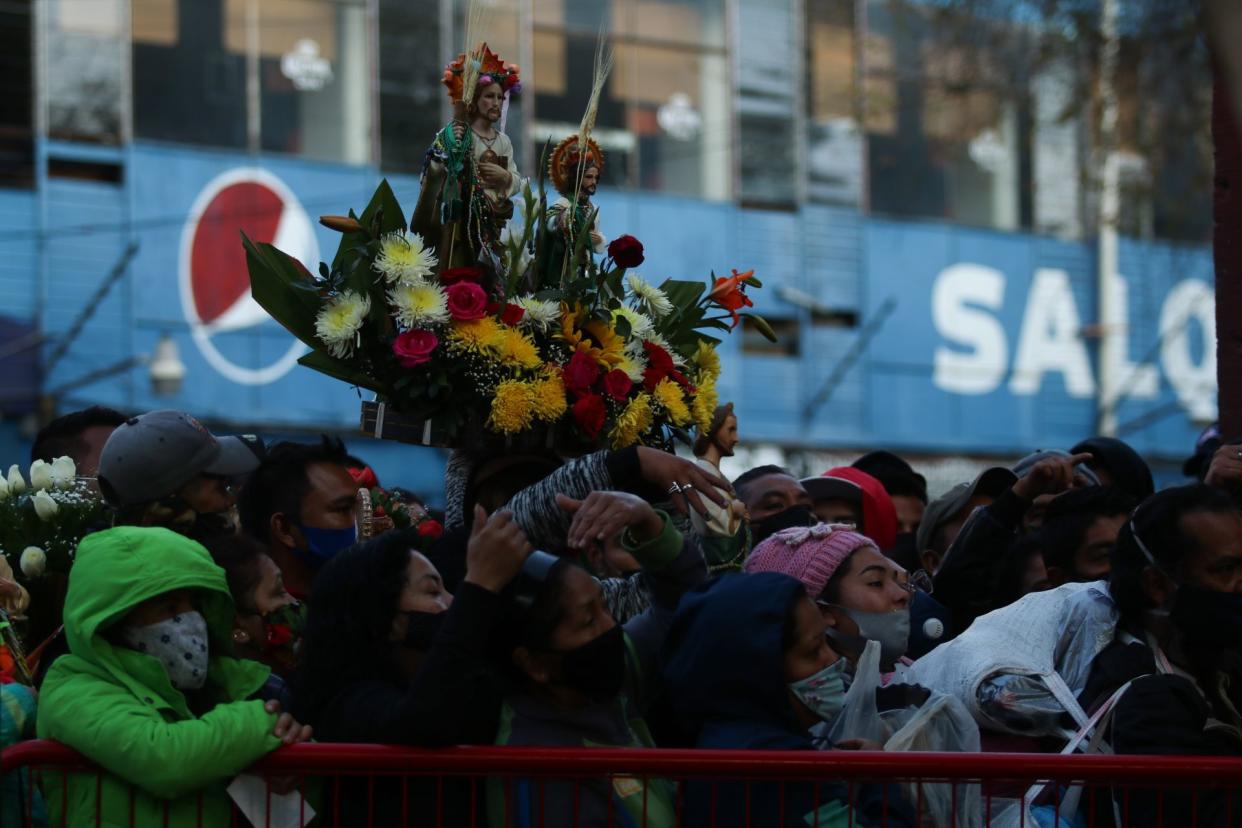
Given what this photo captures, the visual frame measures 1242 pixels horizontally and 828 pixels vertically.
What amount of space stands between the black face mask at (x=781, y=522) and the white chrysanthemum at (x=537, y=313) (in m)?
1.11

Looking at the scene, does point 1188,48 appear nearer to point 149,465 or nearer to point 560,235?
point 560,235

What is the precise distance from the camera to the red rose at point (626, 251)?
5617 mm

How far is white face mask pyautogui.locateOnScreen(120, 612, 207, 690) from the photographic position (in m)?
4.29

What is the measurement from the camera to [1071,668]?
5055 mm

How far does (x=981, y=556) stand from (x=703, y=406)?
1044 millimetres

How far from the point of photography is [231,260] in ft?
73.7

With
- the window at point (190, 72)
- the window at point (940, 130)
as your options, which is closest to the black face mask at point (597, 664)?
the window at point (190, 72)

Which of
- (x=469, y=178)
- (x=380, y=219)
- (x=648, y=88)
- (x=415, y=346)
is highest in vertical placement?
(x=648, y=88)

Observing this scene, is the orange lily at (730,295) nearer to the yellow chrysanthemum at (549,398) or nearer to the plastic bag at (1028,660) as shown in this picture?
the yellow chrysanthemum at (549,398)

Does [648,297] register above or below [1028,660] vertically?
above

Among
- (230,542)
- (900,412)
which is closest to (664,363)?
(230,542)

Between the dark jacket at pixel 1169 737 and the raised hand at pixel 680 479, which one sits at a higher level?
the raised hand at pixel 680 479

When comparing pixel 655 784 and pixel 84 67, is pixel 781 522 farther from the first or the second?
pixel 84 67

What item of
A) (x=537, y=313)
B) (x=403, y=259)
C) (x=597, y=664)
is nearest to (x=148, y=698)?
(x=597, y=664)
